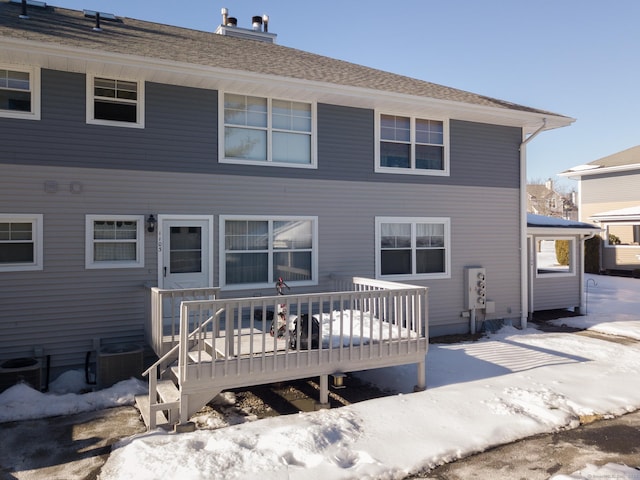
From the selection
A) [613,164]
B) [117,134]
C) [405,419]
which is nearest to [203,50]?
[117,134]

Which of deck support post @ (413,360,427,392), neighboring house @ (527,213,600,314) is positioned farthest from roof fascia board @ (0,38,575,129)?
deck support post @ (413,360,427,392)

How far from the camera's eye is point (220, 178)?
7.68 meters

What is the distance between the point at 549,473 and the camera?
3.86 metres

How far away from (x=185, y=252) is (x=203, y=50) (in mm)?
3674

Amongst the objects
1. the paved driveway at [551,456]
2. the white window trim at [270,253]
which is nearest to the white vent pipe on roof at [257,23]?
the white window trim at [270,253]

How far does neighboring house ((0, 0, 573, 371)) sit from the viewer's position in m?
6.52

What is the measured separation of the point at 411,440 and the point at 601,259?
21.9 m

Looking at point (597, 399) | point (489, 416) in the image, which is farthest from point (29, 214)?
point (597, 399)

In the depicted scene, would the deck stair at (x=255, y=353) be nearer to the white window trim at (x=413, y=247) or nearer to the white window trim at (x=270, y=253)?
the white window trim at (x=270, y=253)

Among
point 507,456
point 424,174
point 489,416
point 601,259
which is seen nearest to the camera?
point 507,456

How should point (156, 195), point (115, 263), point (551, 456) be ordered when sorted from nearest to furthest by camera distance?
point (551, 456)
point (115, 263)
point (156, 195)

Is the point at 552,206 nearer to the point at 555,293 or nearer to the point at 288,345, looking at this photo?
the point at 555,293

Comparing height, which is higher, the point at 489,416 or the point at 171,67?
the point at 171,67

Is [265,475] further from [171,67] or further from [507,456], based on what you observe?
[171,67]
